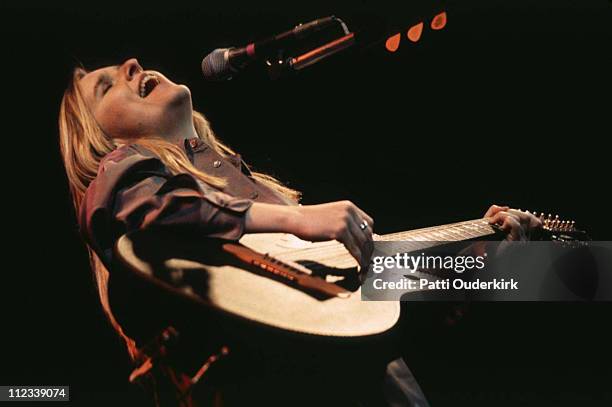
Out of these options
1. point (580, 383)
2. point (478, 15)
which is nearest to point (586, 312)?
point (580, 383)

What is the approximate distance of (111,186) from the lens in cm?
155

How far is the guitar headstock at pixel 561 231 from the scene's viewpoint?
211 centimetres

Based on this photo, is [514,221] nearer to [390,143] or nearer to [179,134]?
[390,143]

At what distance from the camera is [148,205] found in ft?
4.95

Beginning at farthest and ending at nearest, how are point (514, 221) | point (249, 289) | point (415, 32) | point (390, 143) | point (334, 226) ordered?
point (390, 143) < point (514, 221) < point (415, 32) < point (334, 226) < point (249, 289)

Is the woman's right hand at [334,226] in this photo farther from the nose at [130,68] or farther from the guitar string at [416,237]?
the nose at [130,68]

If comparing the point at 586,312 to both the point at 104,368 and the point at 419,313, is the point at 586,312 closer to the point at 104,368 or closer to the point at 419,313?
the point at 419,313

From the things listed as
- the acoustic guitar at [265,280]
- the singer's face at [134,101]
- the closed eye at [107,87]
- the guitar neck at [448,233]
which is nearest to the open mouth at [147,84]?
the singer's face at [134,101]

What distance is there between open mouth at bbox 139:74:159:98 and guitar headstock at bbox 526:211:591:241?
1.37m

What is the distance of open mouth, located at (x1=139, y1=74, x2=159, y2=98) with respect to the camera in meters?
1.94

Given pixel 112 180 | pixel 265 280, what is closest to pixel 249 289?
pixel 265 280

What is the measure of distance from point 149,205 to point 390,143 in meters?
1.01

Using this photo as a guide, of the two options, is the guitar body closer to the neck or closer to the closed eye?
the neck

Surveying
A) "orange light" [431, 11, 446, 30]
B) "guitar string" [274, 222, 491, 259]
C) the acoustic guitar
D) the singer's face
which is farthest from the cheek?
"orange light" [431, 11, 446, 30]
